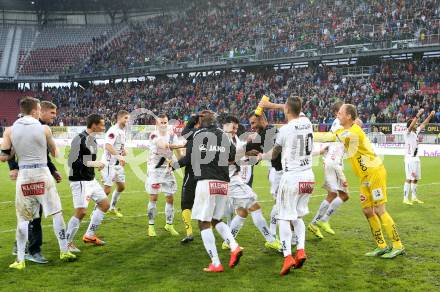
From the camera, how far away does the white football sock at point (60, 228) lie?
8312 mm

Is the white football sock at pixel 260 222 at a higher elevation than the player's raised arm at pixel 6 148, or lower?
lower

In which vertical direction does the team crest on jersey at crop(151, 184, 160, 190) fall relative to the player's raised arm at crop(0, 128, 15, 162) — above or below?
below

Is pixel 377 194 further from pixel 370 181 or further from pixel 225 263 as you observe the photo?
pixel 225 263

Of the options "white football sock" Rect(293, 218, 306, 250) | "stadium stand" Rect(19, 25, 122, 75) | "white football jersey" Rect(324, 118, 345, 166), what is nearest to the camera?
"white football sock" Rect(293, 218, 306, 250)

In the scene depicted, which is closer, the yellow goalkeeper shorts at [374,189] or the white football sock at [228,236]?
the white football sock at [228,236]

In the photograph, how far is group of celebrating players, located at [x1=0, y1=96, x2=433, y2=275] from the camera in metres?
7.87

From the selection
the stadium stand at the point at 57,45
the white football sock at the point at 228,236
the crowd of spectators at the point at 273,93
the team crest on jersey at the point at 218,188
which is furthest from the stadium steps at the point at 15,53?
the white football sock at the point at 228,236

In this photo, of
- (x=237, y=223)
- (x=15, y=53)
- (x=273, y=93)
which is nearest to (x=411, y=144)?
(x=237, y=223)

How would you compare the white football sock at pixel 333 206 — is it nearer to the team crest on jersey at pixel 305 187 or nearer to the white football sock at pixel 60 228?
the team crest on jersey at pixel 305 187

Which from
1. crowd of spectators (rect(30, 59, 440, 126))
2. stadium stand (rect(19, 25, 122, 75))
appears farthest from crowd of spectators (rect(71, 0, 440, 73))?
stadium stand (rect(19, 25, 122, 75))

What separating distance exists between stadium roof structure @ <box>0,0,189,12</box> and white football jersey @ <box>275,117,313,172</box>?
65.3 m

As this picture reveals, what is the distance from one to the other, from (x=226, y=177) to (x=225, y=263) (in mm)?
1460

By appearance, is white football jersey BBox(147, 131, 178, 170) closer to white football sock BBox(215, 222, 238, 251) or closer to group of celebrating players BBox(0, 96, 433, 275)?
group of celebrating players BBox(0, 96, 433, 275)

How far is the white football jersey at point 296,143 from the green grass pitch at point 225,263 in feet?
5.37
